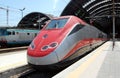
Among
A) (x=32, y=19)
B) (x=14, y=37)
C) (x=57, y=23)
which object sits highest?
(x=32, y=19)

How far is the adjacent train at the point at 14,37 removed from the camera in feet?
100

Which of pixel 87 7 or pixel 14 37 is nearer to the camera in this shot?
pixel 14 37

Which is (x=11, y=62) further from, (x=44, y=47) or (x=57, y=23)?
(x=44, y=47)

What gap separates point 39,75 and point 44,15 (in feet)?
222

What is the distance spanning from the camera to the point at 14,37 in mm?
31734

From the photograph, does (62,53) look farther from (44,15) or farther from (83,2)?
(44,15)

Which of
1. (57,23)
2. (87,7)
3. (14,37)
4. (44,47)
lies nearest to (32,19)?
(87,7)

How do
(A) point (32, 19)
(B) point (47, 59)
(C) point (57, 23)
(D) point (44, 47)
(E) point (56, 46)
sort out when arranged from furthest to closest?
(A) point (32, 19)
(C) point (57, 23)
(D) point (44, 47)
(E) point (56, 46)
(B) point (47, 59)

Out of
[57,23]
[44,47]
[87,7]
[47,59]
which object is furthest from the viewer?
[87,7]

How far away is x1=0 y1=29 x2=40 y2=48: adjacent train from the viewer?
3053 centimetres

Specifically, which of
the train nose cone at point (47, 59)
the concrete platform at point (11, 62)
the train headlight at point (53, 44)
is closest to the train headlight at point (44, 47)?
the train headlight at point (53, 44)

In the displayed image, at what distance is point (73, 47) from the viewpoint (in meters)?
10.1

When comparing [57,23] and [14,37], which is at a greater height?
[57,23]

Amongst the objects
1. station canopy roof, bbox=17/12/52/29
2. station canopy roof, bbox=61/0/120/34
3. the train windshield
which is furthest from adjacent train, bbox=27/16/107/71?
station canopy roof, bbox=17/12/52/29
